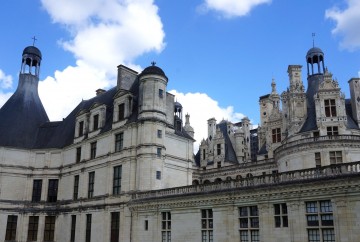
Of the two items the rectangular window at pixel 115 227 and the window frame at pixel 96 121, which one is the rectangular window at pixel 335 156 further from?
the window frame at pixel 96 121

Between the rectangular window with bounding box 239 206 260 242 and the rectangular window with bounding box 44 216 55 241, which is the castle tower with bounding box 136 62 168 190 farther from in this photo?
the rectangular window with bounding box 44 216 55 241

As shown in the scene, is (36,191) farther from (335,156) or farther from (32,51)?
(335,156)

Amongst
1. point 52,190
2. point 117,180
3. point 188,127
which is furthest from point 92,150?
point 188,127

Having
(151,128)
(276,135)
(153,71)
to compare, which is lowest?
(151,128)

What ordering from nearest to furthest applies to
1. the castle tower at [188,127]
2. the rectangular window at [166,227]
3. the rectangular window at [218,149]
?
the rectangular window at [166,227] < the rectangular window at [218,149] < the castle tower at [188,127]

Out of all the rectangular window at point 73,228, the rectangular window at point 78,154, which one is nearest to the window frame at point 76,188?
the rectangular window at point 78,154

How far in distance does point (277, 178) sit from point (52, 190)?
2614cm

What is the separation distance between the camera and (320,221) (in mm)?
16781

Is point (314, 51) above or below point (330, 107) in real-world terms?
above

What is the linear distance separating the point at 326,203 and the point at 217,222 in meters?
6.37

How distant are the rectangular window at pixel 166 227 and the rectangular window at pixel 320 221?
9.72m

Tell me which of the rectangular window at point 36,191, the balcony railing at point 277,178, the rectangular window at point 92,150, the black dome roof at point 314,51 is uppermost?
the black dome roof at point 314,51

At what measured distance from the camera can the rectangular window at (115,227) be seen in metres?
Answer: 28.6

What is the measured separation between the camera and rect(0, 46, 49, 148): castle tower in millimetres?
38750
